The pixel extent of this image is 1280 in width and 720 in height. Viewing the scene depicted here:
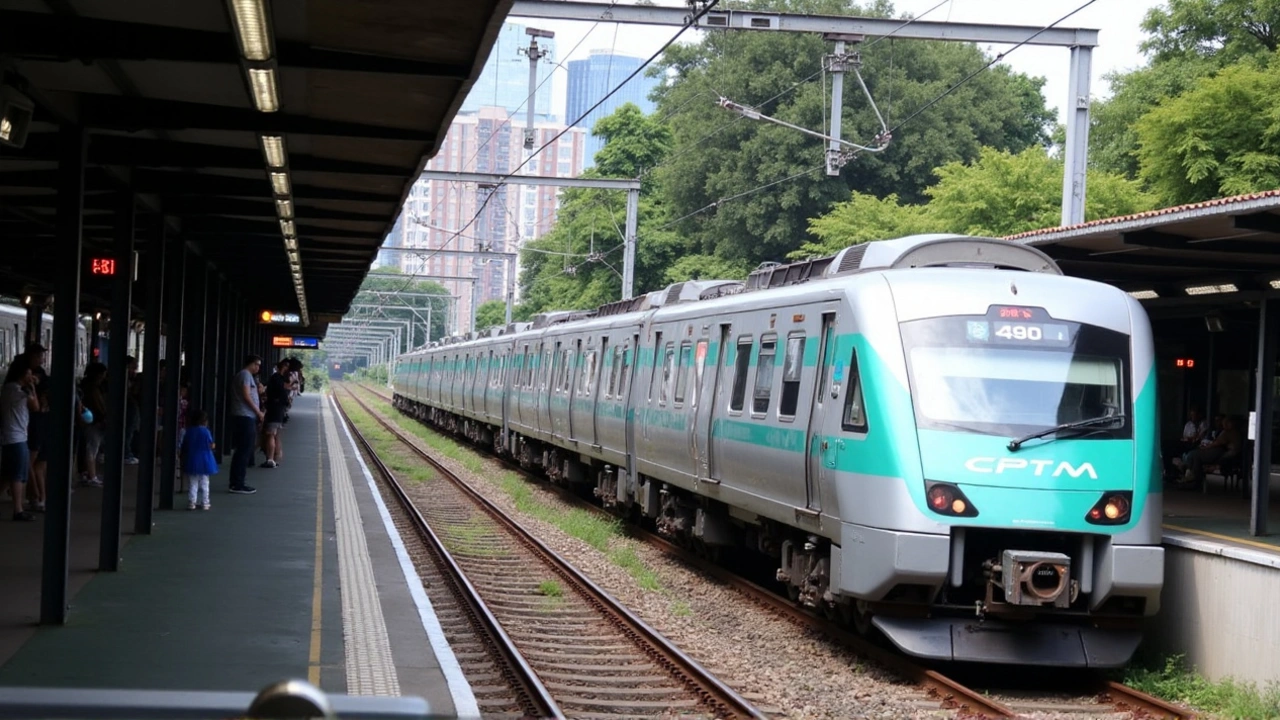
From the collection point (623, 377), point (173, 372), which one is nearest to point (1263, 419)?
point (623, 377)

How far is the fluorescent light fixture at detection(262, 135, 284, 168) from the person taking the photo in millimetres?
10262

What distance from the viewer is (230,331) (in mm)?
28094

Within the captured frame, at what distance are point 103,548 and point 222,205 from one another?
380cm

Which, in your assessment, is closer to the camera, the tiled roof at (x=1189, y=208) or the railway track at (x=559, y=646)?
the railway track at (x=559, y=646)

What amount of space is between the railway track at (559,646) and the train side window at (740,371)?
6.90ft

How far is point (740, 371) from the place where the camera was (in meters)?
13.5

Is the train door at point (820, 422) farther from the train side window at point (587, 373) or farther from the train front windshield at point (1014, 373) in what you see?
the train side window at point (587, 373)

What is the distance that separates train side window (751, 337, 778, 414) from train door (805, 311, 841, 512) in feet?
4.07

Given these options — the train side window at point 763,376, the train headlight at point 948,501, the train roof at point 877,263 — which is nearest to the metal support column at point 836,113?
the train roof at point 877,263

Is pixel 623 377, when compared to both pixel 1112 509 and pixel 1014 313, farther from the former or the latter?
pixel 1112 509

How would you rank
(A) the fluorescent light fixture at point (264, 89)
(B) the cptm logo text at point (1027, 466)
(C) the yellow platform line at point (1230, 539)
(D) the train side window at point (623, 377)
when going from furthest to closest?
(D) the train side window at point (623, 377)
(C) the yellow platform line at point (1230, 539)
(B) the cptm logo text at point (1027, 466)
(A) the fluorescent light fixture at point (264, 89)

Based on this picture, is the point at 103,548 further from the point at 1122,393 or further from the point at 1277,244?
the point at 1277,244

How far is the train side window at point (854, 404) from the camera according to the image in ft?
33.3

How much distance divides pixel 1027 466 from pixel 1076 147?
10.1 metres
